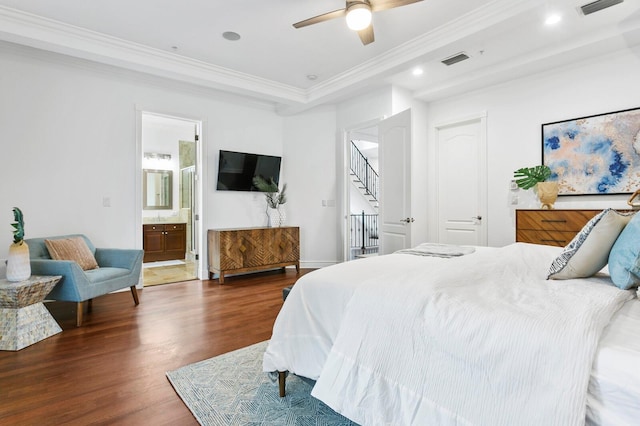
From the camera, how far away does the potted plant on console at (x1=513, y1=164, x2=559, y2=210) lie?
3.72 metres

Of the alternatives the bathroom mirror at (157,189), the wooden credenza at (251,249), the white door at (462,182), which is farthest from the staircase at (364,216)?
the bathroom mirror at (157,189)

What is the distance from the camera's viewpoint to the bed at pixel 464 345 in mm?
880

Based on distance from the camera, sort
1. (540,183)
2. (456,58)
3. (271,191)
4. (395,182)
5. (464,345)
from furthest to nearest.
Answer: (271,191) → (395,182) → (456,58) → (540,183) → (464,345)

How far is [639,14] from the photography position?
3.02 meters

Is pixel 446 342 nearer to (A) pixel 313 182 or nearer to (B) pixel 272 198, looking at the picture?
(B) pixel 272 198

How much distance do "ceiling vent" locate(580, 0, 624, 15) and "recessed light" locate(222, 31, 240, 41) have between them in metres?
3.24

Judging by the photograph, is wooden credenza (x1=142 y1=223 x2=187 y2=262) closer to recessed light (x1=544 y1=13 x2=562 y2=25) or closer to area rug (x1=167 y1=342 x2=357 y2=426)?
area rug (x1=167 y1=342 x2=357 y2=426)

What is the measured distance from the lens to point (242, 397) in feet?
6.24

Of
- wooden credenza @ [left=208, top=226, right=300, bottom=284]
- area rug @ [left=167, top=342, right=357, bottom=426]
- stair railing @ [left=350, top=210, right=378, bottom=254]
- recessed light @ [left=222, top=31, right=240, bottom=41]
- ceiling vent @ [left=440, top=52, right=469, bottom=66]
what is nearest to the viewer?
area rug @ [left=167, top=342, right=357, bottom=426]

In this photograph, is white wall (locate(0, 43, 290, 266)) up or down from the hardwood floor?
up

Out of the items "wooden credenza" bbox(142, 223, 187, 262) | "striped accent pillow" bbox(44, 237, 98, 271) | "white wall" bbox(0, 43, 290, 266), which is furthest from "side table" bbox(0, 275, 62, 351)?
"wooden credenza" bbox(142, 223, 187, 262)

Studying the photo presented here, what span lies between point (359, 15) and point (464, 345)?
Answer: 2.46 meters

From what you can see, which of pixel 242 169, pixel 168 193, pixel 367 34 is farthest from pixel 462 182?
pixel 168 193

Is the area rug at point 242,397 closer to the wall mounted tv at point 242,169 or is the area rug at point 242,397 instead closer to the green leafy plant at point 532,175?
the wall mounted tv at point 242,169
